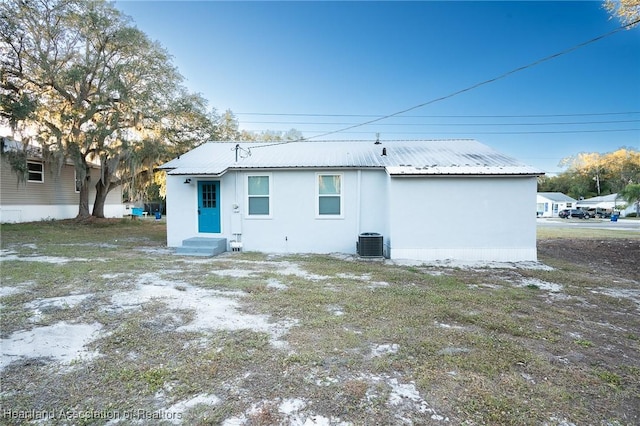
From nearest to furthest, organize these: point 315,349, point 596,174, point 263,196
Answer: point 315,349 → point 263,196 → point 596,174

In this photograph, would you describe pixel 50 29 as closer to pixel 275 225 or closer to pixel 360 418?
pixel 275 225

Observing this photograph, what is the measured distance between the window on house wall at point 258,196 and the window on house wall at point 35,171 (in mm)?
15155

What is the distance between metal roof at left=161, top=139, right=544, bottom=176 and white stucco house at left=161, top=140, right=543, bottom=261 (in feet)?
0.12

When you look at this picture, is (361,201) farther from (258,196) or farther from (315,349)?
(315,349)

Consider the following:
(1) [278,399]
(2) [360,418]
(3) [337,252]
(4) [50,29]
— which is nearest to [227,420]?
(1) [278,399]

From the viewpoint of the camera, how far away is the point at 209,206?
10.1m

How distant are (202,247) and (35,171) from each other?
14.9m

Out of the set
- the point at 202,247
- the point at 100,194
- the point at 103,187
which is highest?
the point at 103,187

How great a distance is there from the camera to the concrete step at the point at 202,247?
9.07 meters

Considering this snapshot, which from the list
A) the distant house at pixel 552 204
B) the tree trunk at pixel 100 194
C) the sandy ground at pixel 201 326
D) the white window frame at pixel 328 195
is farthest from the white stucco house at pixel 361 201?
the distant house at pixel 552 204

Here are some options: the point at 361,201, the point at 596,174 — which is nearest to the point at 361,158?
the point at 361,201

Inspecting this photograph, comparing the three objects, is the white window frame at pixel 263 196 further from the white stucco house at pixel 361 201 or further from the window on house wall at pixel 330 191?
the window on house wall at pixel 330 191

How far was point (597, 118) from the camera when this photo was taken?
25.8 meters

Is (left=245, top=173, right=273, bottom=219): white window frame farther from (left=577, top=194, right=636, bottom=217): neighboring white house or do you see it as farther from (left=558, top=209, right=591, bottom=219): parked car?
(left=577, top=194, right=636, bottom=217): neighboring white house
